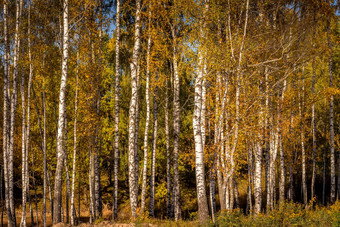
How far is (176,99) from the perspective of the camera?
14016 mm

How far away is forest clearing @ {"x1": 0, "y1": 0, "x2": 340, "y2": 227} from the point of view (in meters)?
9.35

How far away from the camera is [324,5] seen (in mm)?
12906

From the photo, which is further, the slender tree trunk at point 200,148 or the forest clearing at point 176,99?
the forest clearing at point 176,99

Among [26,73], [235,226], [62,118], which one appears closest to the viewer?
[235,226]

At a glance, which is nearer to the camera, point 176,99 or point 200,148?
point 200,148

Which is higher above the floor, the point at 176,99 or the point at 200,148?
the point at 176,99

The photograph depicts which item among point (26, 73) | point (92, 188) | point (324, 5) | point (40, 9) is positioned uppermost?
point (40, 9)

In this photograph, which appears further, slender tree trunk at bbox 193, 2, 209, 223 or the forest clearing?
the forest clearing

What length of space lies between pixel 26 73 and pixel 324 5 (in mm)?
17421

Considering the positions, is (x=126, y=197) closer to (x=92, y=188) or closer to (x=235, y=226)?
(x=92, y=188)

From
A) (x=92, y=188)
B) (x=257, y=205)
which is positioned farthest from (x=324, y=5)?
(x=92, y=188)

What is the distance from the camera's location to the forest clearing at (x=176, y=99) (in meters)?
9.35

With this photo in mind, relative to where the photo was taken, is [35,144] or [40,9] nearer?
[40,9]

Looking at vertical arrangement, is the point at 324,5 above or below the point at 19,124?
above
